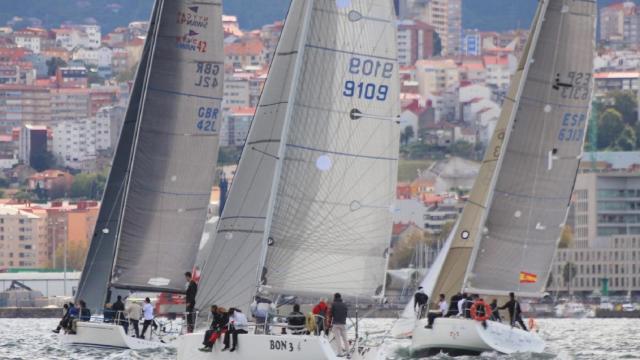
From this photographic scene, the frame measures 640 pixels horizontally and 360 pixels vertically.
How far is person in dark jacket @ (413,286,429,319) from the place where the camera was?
3403cm

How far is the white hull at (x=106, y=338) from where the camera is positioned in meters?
33.9

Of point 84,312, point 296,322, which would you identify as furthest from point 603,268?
point 296,322

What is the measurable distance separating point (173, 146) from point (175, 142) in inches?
2.9

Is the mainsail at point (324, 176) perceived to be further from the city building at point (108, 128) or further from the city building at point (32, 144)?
the city building at point (108, 128)

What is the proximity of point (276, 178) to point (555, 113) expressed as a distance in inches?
394

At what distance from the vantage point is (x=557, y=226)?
118 feet

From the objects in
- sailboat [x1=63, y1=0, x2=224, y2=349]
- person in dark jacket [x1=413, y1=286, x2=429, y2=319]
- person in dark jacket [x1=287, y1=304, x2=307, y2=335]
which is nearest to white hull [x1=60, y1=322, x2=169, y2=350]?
sailboat [x1=63, y1=0, x2=224, y2=349]

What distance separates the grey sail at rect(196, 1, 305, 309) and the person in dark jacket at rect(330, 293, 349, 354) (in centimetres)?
105

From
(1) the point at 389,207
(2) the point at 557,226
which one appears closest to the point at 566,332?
(2) the point at 557,226

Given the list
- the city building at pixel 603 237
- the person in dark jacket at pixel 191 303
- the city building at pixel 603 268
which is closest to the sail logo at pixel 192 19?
the person in dark jacket at pixel 191 303

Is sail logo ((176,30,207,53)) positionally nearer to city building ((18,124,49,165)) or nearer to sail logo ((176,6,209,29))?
sail logo ((176,6,209,29))

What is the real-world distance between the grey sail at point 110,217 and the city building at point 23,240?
97100mm

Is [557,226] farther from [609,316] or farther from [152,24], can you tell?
[609,316]

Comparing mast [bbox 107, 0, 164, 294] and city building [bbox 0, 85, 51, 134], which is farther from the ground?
mast [bbox 107, 0, 164, 294]
